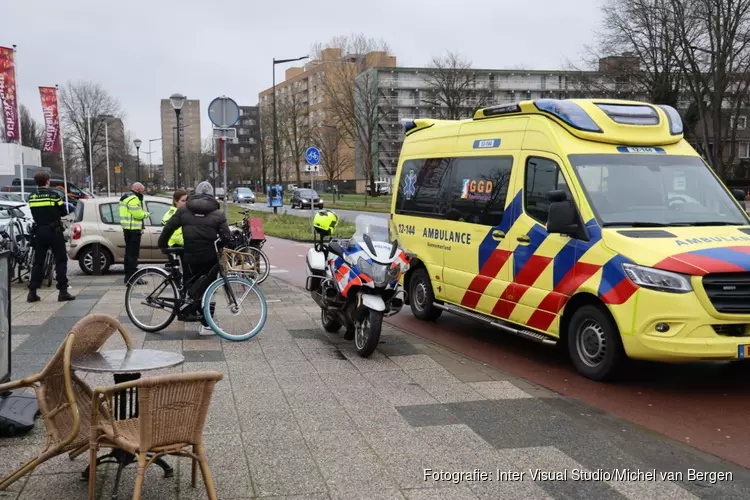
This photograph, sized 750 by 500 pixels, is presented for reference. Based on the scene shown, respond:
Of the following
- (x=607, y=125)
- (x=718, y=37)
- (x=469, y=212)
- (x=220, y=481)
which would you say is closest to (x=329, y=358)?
(x=469, y=212)

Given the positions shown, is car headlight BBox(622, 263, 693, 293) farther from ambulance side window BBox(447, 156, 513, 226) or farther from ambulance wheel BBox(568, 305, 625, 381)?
ambulance side window BBox(447, 156, 513, 226)

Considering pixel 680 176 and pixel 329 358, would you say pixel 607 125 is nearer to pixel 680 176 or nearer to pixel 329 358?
pixel 680 176

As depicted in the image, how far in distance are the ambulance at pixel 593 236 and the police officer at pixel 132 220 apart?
591 cm

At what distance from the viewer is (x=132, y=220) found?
12.1 metres

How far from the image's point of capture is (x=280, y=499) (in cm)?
370

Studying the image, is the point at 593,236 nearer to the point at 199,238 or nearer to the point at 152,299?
the point at 199,238

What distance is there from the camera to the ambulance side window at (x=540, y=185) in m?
6.77

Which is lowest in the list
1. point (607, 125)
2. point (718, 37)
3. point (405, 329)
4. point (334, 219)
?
point (405, 329)

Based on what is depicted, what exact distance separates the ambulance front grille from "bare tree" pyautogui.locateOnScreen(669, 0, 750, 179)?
2753 centimetres

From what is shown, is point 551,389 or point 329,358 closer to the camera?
point 551,389

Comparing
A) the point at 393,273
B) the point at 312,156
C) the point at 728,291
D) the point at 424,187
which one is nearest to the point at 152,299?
the point at 393,273

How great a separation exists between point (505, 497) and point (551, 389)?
243cm

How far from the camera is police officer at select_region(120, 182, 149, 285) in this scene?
1202 centimetres

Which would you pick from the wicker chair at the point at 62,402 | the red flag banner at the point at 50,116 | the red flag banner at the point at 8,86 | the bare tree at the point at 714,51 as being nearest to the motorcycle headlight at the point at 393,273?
the wicker chair at the point at 62,402
